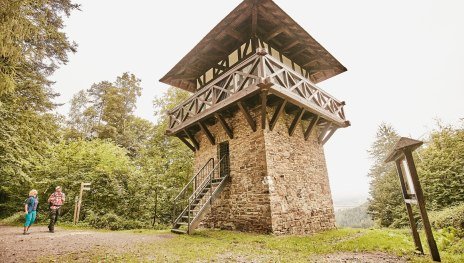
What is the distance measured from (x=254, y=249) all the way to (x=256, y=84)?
447 centimetres

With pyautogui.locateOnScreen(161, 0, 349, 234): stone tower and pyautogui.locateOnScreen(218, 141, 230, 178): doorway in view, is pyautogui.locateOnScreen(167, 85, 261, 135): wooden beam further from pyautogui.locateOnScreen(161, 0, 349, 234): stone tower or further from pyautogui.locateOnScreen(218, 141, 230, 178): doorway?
pyautogui.locateOnScreen(218, 141, 230, 178): doorway

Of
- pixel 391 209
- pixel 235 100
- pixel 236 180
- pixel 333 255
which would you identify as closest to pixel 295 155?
pixel 236 180

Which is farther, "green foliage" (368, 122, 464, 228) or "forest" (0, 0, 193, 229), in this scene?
"green foliage" (368, 122, 464, 228)

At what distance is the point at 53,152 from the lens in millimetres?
13039

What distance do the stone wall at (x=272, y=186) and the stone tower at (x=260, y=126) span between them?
3 cm

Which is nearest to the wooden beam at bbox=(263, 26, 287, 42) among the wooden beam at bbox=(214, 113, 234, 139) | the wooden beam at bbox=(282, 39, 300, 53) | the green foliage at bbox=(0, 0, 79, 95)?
the wooden beam at bbox=(282, 39, 300, 53)

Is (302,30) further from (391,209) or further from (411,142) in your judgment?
(391,209)

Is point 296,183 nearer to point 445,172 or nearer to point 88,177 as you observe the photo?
point 445,172

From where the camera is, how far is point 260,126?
27.1 feet

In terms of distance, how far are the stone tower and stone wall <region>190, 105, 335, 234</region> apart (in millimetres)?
35

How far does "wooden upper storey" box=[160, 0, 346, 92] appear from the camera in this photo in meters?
8.41

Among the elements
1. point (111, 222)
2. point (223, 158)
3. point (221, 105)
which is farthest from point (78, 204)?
point (221, 105)

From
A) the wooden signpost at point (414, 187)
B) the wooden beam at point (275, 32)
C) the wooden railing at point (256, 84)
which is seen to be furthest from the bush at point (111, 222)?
the wooden signpost at point (414, 187)

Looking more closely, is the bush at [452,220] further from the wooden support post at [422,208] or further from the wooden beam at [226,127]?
the wooden beam at [226,127]
